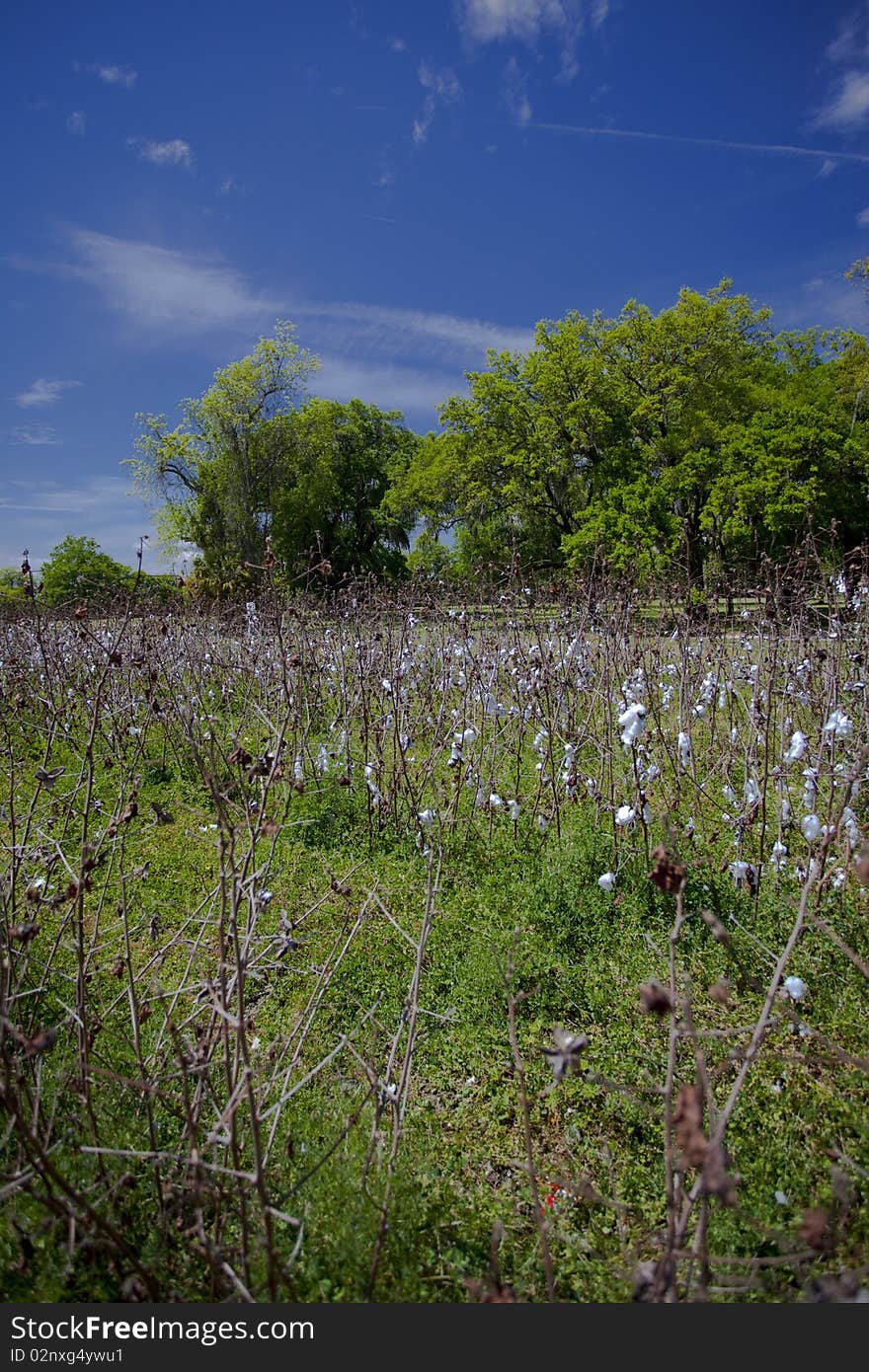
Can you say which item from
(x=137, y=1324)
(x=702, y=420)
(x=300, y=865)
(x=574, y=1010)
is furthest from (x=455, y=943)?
(x=702, y=420)

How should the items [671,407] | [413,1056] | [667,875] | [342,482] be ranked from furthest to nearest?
[342,482], [671,407], [413,1056], [667,875]

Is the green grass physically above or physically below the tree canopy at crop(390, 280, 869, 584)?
below

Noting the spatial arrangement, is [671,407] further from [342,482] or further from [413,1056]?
[413,1056]

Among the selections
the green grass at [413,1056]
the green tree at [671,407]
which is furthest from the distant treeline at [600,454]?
the green grass at [413,1056]

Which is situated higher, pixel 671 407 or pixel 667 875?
pixel 671 407

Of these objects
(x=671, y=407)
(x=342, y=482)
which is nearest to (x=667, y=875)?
(x=671, y=407)

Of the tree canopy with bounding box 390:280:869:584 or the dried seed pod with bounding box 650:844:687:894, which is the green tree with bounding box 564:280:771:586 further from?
the dried seed pod with bounding box 650:844:687:894

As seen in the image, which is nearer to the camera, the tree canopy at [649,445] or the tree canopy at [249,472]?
the tree canopy at [649,445]

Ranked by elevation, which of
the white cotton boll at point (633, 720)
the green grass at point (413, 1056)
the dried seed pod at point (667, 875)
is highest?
the white cotton boll at point (633, 720)

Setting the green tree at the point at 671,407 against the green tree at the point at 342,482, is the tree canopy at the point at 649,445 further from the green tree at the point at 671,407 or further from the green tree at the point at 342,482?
the green tree at the point at 342,482

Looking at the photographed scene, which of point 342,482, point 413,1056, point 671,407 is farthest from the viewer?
point 342,482

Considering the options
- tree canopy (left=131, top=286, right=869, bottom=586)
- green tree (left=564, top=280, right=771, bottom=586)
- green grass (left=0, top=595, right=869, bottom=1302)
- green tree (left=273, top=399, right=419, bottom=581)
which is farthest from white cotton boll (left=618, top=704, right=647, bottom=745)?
green tree (left=273, top=399, right=419, bottom=581)

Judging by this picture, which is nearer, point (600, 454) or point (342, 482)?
point (600, 454)

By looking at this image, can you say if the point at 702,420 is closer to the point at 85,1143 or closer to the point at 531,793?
the point at 531,793
